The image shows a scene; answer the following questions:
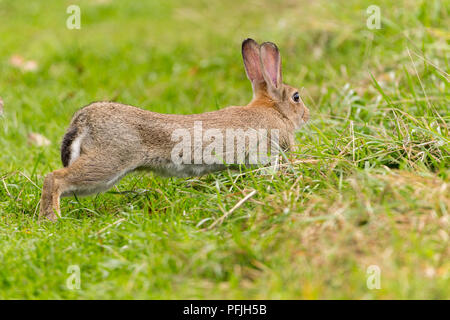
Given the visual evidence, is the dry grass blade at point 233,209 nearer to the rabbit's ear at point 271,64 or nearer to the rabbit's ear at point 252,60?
the rabbit's ear at point 271,64

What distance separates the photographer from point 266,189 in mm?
4129

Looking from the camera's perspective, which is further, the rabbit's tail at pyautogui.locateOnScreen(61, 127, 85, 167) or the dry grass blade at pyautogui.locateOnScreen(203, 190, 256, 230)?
the rabbit's tail at pyautogui.locateOnScreen(61, 127, 85, 167)

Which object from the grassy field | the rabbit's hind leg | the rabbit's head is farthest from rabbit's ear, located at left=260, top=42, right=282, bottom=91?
the rabbit's hind leg

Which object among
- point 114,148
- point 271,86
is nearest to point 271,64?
point 271,86

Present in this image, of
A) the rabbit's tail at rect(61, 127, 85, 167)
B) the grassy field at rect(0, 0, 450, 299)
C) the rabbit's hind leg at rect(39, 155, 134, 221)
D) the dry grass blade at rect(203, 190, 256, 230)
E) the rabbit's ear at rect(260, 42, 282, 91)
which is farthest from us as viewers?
the rabbit's ear at rect(260, 42, 282, 91)

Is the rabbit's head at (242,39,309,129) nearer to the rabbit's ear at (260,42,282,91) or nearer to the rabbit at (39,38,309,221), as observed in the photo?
the rabbit's ear at (260,42,282,91)

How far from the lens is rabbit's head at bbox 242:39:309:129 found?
527 centimetres

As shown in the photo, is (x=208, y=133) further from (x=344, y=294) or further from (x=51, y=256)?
(x=344, y=294)

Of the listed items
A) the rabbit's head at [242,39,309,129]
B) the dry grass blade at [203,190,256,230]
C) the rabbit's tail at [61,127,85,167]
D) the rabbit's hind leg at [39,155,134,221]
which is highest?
the rabbit's head at [242,39,309,129]

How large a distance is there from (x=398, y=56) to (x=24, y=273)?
4.70 m

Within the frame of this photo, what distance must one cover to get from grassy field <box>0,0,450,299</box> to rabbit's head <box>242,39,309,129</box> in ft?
0.81

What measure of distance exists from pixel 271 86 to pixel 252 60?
1.01 ft

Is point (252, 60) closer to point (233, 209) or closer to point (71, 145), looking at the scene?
point (71, 145)

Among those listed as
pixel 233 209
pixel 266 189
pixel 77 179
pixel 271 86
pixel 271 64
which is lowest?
pixel 233 209
